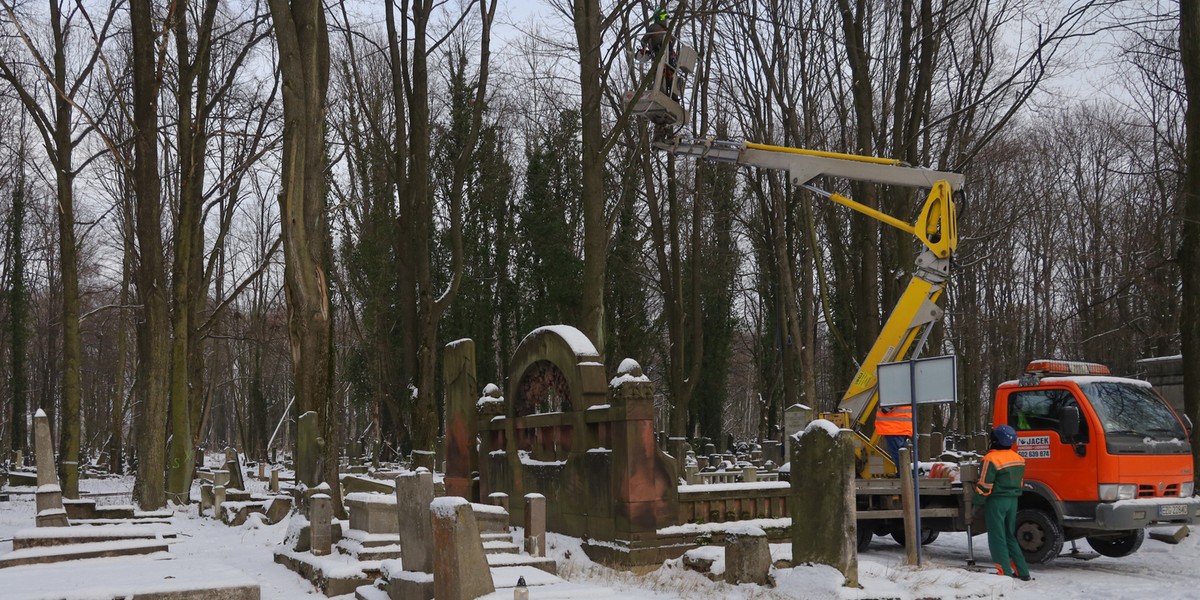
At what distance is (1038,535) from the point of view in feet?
37.3

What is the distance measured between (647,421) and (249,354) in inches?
1693

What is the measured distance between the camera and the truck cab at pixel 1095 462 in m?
10.8

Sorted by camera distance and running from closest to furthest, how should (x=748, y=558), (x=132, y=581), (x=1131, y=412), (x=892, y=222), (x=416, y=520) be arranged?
(x=132, y=581), (x=416, y=520), (x=748, y=558), (x=1131, y=412), (x=892, y=222)

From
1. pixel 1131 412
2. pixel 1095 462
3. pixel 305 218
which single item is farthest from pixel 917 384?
pixel 305 218

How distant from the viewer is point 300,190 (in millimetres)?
13336

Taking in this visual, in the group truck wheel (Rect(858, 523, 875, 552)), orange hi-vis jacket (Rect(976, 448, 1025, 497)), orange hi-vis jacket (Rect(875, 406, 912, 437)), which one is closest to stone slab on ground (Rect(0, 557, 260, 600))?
orange hi-vis jacket (Rect(976, 448, 1025, 497))

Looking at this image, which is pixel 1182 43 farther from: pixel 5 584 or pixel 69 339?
pixel 69 339

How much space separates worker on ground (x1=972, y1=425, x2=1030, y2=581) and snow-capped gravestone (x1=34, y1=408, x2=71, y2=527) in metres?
10.7

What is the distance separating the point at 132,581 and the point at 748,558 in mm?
5347

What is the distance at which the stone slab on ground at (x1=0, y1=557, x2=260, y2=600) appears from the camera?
709cm

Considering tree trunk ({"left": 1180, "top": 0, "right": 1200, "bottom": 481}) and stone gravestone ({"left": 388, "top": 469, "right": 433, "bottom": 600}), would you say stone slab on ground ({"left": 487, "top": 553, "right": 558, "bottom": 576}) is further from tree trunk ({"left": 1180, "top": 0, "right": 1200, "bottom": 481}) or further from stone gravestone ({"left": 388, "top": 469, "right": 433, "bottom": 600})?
tree trunk ({"left": 1180, "top": 0, "right": 1200, "bottom": 481})

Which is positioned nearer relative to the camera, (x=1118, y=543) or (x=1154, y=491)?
(x=1154, y=491)

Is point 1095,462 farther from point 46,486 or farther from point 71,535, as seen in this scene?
point 46,486

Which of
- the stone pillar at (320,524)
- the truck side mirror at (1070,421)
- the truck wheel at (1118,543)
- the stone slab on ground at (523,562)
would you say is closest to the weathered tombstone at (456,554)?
the stone slab on ground at (523,562)
